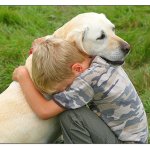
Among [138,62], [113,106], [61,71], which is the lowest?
[138,62]

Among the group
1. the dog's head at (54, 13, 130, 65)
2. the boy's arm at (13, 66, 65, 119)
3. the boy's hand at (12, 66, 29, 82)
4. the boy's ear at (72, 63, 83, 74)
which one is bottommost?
the boy's arm at (13, 66, 65, 119)

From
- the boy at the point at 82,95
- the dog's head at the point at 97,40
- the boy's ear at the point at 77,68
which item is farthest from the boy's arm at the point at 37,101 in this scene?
the dog's head at the point at 97,40

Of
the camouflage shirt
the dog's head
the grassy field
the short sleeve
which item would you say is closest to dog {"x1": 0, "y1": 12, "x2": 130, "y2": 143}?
the dog's head

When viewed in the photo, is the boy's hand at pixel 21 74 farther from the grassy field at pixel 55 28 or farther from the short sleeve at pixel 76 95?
the grassy field at pixel 55 28

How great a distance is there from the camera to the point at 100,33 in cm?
338

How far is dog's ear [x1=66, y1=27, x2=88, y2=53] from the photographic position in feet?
11.0

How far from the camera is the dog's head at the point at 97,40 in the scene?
3354 mm

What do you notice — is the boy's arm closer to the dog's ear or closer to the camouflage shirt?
the camouflage shirt

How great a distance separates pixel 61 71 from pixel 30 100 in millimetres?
274

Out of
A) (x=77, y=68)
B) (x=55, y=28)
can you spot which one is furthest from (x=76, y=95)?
(x=55, y=28)

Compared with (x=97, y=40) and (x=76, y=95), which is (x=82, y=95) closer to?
(x=76, y=95)

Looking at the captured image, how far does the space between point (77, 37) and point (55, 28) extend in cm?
258
